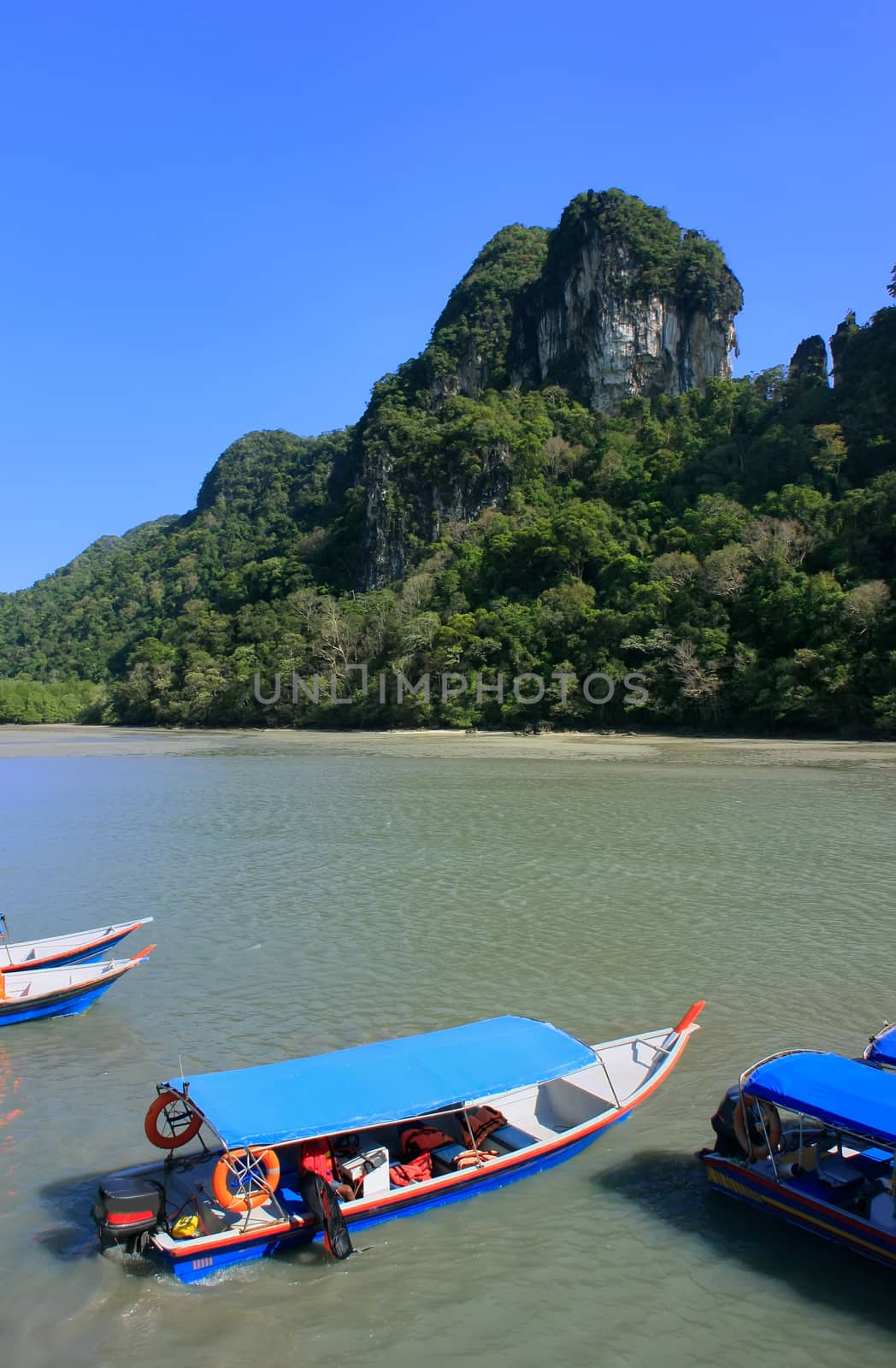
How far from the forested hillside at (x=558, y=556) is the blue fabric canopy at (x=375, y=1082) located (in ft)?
135

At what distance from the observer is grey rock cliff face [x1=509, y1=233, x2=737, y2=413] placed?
98500 mm

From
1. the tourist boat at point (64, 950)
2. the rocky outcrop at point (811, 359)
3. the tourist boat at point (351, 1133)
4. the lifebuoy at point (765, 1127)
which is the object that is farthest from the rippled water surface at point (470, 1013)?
the rocky outcrop at point (811, 359)

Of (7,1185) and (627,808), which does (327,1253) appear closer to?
(7,1185)

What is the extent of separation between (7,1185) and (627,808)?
2055 cm

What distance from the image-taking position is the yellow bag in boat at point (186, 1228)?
6293 millimetres

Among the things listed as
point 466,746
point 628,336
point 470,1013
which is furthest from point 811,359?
point 470,1013

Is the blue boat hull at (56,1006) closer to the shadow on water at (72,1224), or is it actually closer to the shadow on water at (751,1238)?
the shadow on water at (72,1224)

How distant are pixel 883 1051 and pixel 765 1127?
1481 millimetres

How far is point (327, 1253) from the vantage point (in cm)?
652

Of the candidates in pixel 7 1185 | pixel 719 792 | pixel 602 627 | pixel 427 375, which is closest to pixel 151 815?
pixel 719 792

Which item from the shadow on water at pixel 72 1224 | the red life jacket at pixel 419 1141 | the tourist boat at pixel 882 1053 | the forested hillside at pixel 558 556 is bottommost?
the shadow on water at pixel 72 1224

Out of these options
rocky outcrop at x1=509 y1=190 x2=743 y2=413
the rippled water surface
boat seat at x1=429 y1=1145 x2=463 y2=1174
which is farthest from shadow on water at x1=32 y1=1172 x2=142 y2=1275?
rocky outcrop at x1=509 y1=190 x2=743 y2=413

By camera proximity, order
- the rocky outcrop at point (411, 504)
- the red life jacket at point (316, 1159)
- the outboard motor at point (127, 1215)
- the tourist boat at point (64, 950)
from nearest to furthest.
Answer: the outboard motor at point (127, 1215) < the red life jacket at point (316, 1159) < the tourist boat at point (64, 950) < the rocky outcrop at point (411, 504)

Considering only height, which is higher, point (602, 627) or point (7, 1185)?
point (602, 627)
